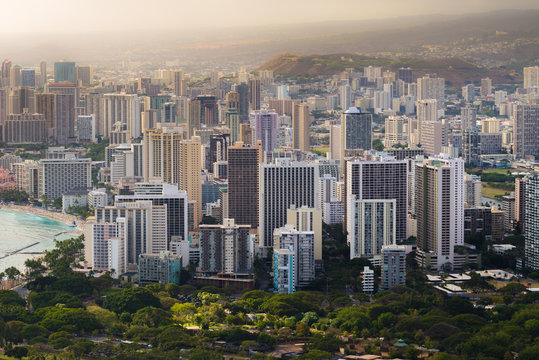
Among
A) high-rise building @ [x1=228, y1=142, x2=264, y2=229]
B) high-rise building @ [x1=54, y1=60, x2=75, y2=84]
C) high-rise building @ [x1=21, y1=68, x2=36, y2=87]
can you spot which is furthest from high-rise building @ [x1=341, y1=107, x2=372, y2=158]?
high-rise building @ [x1=21, y1=68, x2=36, y2=87]

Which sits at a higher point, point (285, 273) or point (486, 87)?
point (486, 87)

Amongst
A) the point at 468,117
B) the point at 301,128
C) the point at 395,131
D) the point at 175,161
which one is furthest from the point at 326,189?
the point at 468,117

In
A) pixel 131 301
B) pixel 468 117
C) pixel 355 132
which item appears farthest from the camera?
pixel 468 117

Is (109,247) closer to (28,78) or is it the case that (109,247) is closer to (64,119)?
(64,119)

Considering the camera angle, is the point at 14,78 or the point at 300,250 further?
the point at 14,78

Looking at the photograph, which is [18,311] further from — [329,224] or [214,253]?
[329,224]

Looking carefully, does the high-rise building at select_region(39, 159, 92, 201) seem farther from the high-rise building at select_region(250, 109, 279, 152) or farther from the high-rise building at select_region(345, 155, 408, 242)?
the high-rise building at select_region(345, 155, 408, 242)

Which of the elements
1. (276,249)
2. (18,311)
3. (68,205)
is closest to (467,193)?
(276,249)
